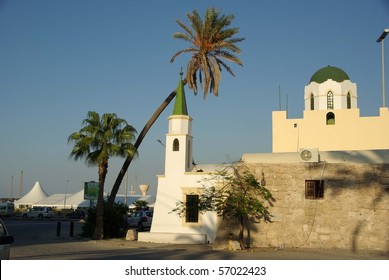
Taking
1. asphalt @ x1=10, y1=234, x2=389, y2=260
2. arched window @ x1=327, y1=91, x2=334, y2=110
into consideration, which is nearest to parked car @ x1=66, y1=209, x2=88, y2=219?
arched window @ x1=327, y1=91, x2=334, y2=110

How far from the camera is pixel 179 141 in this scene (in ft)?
77.9

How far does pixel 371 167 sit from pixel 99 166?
1289 centimetres

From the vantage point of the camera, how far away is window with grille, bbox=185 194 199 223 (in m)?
22.2

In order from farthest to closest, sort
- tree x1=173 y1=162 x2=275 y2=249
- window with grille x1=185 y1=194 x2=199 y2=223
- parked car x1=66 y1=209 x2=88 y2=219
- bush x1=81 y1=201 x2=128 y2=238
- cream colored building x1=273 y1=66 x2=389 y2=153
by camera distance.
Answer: parked car x1=66 y1=209 x2=88 y2=219 < cream colored building x1=273 y1=66 x2=389 y2=153 < bush x1=81 y1=201 x2=128 y2=238 < window with grille x1=185 y1=194 x2=199 y2=223 < tree x1=173 y1=162 x2=275 y2=249

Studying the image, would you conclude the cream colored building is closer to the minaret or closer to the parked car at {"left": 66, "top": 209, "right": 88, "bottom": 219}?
the minaret

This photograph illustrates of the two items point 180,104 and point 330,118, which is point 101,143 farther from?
point 330,118

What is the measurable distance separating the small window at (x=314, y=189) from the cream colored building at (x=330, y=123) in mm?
13936

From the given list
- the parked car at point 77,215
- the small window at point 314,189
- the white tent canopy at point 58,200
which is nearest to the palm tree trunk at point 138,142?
the small window at point 314,189

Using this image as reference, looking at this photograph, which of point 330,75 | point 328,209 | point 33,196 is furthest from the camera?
point 33,196

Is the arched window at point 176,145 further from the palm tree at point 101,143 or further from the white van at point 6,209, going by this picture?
the white van at point 6,209

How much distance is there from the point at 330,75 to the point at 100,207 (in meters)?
21.3

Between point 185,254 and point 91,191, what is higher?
point 91,191

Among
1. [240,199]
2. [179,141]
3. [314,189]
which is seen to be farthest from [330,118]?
[240,199]

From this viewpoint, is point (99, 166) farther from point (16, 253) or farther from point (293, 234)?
point (293, 234)
